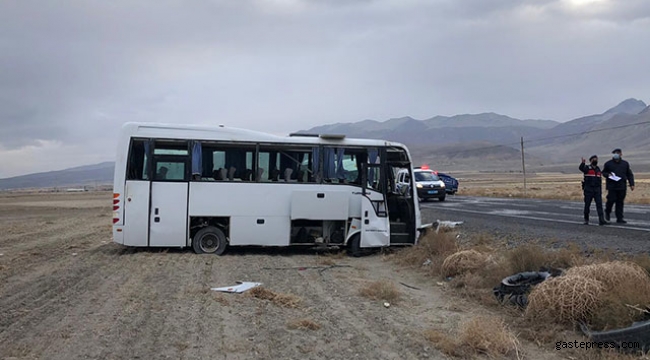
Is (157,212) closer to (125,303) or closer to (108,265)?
(108,265)

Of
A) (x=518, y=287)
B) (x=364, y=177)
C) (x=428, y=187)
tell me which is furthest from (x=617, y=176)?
(x=428, y=187)

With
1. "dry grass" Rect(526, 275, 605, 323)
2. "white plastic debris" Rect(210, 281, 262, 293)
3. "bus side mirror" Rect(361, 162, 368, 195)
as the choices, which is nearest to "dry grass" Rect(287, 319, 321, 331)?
"white plastic debris" Rect(210, 281, 262, 293)

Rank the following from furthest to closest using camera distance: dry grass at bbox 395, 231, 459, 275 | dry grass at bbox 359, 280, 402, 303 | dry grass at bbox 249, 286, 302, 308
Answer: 1. dry grass at bbox 395, 231, 459, 275
2. dry grass at bbox 359, 280, 402, 303
3. dry grass at bbox 249, 286, 302, 308

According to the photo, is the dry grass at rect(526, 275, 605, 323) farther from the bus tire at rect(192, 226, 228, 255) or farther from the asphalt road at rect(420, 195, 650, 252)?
the bus tire at rect(192, 226, 228, 255)

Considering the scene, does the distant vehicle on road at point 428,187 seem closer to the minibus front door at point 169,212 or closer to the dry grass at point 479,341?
the minibus front door at point 169,212

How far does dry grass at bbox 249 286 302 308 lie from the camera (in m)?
7.55

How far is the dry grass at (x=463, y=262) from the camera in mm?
9445

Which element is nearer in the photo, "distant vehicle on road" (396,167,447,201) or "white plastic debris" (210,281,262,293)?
"white plastic debris" (210,281,262,293)

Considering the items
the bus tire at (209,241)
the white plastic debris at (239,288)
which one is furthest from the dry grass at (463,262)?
the bus tire at (209,241)

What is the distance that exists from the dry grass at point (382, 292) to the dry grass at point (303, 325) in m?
1.87

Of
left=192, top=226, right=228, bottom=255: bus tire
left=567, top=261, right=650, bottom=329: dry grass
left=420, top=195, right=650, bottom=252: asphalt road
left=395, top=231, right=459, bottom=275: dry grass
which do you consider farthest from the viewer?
left=192, top=226, right=228, bottom=255: bus tire

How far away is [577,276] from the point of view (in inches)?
256

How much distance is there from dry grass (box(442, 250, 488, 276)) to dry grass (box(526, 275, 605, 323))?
2709 mm

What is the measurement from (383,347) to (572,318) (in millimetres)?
2301
